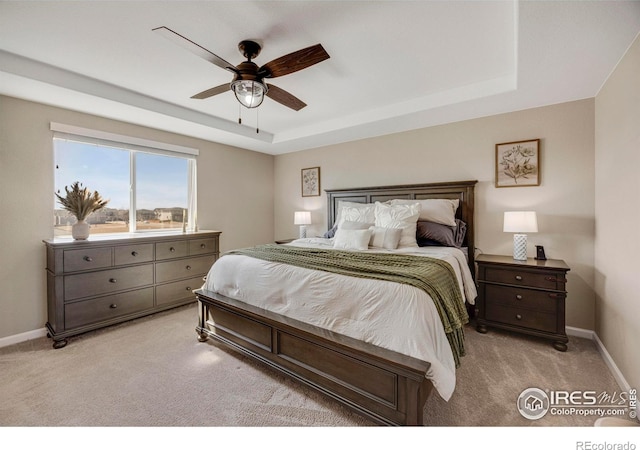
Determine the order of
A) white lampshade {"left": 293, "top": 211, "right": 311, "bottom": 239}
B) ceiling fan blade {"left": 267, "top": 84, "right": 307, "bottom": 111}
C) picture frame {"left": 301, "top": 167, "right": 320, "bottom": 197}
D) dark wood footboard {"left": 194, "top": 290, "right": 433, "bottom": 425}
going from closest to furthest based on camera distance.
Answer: dark wood footboard {"left": 194, "top": 290, "right": 433, "bottom": 425} → ceiling fan blade {"left": 267, "top": 84, "right": 307, "bottom": 111} → white lampshade {"left": 293, "top": 211, "right": 311, "bottom": 239} → picture frame {"left": 301, "top": 167, "right": 320, "bottom": 197}

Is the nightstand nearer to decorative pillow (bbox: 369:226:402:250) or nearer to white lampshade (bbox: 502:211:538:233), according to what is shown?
white lampshade (bbox: 502:211:538:233)

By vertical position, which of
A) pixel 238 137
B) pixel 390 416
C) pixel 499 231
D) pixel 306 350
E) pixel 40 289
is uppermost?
pixel 238 137

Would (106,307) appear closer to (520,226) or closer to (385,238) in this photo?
(385,238)

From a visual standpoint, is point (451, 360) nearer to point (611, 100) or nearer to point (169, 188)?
point (611, 100)

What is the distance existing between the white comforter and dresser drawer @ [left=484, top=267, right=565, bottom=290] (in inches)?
20.0

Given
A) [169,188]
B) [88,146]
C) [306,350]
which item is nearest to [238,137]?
[169,188]

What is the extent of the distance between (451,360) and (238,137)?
12.7ft

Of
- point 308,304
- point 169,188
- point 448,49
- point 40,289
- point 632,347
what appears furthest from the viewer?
point 169,188

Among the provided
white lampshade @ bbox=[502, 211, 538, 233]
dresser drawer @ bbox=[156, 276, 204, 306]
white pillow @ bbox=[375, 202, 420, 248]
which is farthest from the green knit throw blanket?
dresser drawer @ bbox=[156, 276, 204, 306]

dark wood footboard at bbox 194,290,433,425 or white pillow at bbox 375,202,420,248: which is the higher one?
white pillow at bbox 375,202,420,248

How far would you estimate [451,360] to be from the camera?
5.17 ft

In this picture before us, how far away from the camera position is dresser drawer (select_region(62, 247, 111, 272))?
2.65 metres

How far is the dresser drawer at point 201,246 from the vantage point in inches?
144

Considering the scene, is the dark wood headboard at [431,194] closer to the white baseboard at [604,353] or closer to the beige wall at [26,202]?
the white baseboard at [604,353]
